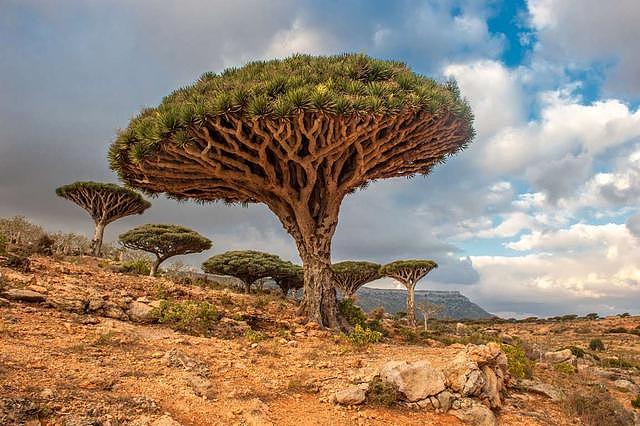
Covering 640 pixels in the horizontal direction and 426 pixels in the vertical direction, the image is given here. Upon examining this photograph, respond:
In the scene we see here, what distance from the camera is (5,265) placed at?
33.5 ft

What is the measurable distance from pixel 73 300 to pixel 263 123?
18.2 ft

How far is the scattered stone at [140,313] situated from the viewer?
904cm

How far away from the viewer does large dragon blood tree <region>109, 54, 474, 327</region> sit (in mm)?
9789

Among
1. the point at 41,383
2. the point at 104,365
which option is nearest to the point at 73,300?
the point at 104,365

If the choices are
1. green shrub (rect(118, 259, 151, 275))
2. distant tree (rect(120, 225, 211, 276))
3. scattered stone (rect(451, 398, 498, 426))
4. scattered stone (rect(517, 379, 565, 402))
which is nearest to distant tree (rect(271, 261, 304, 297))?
distant tree (rect(120, 225, 211, 276))

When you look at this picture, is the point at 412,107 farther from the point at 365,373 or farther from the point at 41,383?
the point at 41,383

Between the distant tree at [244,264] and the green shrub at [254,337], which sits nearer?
the green shrub at [254,337]

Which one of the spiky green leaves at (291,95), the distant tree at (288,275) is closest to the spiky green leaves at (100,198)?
the distant tree at (288,275)

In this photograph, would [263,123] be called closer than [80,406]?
No

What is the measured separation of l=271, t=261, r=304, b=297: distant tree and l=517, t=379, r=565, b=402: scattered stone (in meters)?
25.3

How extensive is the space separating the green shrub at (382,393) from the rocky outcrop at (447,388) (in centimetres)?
5

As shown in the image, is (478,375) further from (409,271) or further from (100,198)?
(100,198)

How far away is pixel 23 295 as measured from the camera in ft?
27.3

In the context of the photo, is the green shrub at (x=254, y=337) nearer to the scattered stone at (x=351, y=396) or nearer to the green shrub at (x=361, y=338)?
the green shrub at (x=361, y=338)
